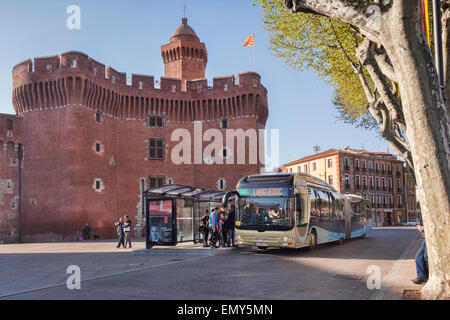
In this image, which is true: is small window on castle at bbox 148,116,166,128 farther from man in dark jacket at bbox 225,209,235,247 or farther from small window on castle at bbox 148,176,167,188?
man in dark jacket at bbox 225,209,235,247

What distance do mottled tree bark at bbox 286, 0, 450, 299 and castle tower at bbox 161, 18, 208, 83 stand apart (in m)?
34.2

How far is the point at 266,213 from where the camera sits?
15.6m

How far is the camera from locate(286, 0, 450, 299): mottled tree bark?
659 cm

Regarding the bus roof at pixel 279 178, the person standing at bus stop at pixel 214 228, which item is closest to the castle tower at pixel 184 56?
the person standing at bus stop at pixel 214 228

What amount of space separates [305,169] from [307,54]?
5449 centimetres

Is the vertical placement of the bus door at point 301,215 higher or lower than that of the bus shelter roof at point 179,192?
lower

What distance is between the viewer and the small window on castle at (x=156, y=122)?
35.9 meters

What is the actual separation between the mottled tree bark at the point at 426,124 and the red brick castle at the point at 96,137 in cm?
2650

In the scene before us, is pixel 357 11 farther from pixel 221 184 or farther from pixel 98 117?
Answer: pixel 221 184

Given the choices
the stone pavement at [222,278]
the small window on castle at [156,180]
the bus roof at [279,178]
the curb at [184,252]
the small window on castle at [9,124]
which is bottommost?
the curb at [184,252]

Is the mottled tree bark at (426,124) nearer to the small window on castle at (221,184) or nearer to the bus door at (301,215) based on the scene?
the bus door at (301,215)

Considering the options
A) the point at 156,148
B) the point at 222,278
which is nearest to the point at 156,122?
the point at 156,148

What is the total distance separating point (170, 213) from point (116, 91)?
64.0ft

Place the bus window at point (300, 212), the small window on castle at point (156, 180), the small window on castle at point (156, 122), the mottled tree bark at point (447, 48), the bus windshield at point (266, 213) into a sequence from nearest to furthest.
A: the mottled tree bark at point (447, 48)
the bus windshield at point (266, 213)
the bus window at point (300, 212)
the small window on castle at point (156, 180)
the small window on castle at point (156, 122)
